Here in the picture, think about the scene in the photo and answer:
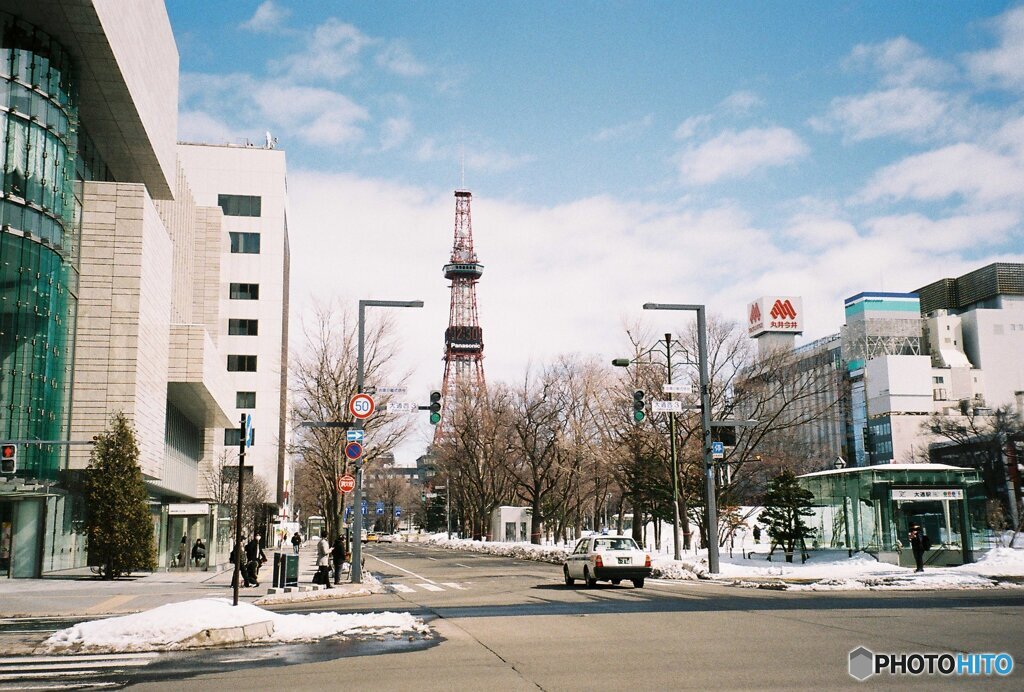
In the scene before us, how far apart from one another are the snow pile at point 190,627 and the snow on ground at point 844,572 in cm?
1378

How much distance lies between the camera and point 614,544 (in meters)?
26.3

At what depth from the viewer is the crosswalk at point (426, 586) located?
26.3 metres

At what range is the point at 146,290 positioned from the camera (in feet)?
122

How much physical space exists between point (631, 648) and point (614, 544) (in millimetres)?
14088

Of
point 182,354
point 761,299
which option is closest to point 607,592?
point 182,354

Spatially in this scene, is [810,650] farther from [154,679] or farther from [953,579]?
[953,579]

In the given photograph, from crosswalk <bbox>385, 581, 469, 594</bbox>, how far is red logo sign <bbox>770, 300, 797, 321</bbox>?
121 m

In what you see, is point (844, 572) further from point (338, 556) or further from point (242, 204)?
point (242, 204)

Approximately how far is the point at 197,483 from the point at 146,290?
29.3 m

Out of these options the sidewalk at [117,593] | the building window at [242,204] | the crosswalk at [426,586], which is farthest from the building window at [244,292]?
the crosswalk at [426,586]

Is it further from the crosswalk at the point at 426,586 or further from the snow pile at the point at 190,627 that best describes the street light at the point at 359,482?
the snow pile at the point at 190,627

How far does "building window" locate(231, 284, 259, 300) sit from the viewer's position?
247 feet

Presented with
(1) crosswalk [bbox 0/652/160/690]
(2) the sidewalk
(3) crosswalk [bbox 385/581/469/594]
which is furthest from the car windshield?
(1) crosswalk [bbox 0/652/160/690]

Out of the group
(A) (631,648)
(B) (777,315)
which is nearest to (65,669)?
(A) (631,648)
